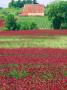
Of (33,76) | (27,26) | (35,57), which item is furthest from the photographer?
(27,26)

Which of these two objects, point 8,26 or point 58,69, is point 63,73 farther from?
point 8,26

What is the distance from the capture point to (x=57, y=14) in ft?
250

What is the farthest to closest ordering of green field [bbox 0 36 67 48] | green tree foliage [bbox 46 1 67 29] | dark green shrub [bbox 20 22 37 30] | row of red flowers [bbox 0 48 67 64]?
green tree foliage [bbox 46 1 67 29], dark green shrub [bbox 20 22 37 30], green field [bbox 0 36 67 48], row of red flowers [bbox 0 48 67 64]

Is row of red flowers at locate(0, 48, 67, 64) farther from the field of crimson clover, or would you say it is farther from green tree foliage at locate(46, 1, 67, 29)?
green tree foliage at locate(46, 1, 67, 29)

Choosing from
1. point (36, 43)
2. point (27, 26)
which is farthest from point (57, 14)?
point (36, 43)

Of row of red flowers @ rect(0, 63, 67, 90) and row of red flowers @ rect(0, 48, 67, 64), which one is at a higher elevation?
row of red flowers @ rect(0, 63, 67, 90)

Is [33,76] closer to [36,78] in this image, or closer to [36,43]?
[36,78]

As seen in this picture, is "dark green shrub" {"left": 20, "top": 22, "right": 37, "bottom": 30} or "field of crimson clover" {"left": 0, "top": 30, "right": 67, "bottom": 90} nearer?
"field of crimson clover" {"left": 0, "top": 30, "right": 67, "bottom": 90}

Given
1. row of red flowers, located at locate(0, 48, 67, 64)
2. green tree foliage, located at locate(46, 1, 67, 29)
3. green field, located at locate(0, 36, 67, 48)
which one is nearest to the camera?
row of red flowers, located at locate(0, 48, 67, 64)

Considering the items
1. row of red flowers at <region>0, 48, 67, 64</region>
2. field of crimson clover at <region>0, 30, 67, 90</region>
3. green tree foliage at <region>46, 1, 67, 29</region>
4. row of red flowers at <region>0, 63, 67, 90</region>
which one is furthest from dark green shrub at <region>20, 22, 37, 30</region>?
row of red flowers at <region>0, 63, 67, 90</region>

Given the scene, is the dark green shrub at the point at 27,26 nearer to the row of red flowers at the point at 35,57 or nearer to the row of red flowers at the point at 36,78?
the row of red flowers at the point at 35,57

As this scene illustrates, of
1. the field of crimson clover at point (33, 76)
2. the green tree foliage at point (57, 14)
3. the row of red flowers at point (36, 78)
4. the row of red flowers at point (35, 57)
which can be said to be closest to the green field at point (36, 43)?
the row of red flowers at point (35, 57)

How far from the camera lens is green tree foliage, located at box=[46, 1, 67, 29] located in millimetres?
75500

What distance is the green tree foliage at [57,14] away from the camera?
75.5 meters
